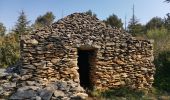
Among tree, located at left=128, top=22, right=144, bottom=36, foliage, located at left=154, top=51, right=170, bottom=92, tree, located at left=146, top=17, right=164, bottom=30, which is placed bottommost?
foliage, located at left=154, top=51, right=170, bottom=92

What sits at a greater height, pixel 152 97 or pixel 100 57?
pixel 100 57

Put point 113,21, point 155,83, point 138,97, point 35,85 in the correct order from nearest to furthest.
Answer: point 35,85 < point 138,97 < point 155,83 < point 113,21

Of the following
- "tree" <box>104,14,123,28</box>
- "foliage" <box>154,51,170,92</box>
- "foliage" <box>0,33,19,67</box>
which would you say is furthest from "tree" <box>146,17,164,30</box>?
"foliage" <box>154,51,170,92</box>

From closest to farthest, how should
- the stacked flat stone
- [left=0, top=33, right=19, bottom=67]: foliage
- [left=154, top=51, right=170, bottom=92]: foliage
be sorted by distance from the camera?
the stacked flat stone
[left=154, top=51, right=170, bottom=92]: foliage
[left=0, top=33, right=19, bottom=67]: foliage

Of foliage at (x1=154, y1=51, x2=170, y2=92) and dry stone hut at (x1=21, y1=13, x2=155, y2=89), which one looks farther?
foliage at (x1=154, y1=51, x2=170, y2=92)

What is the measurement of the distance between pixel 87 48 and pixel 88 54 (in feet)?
3.17

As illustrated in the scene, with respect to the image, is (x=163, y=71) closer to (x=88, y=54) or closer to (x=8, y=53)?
(x=88, y=54)

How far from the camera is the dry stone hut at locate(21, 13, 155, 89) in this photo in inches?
478

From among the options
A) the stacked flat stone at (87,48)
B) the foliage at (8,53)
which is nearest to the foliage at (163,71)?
the stacked flat stone at (87,48)

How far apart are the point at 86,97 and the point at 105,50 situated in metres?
2.11

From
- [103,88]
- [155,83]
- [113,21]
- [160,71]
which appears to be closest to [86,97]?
[103,88]

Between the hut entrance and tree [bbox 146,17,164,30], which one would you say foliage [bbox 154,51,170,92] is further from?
tree [bbox 146,17,164,30]

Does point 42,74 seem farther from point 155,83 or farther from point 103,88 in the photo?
point 155,83

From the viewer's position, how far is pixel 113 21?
123ft
